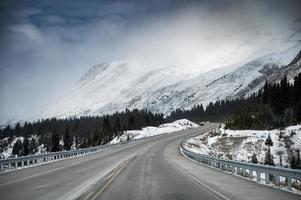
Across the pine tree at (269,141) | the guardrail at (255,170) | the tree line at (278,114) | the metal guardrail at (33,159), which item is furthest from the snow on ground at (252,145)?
the guardrail at (255,170)

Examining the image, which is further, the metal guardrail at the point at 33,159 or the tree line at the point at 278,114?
the tree line at the point at 278,114

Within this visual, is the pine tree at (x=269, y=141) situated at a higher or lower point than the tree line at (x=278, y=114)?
lower

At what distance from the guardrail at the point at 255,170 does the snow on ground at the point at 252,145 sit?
55.9 ft

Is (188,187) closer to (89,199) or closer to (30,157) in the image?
(89,199)

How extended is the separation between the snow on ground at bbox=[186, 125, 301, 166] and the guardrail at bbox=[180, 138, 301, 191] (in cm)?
1705

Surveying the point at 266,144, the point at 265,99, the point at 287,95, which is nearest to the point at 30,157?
the point at 266,144

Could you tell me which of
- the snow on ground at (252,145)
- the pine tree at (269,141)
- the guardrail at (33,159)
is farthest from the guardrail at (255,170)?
the pine tree at (269,141)

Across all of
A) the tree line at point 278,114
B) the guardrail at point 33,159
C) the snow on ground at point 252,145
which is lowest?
the snow on ground at point 252,145

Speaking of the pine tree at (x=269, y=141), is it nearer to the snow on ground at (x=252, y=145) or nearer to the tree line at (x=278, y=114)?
the snow on ground at (x=252, y=145)

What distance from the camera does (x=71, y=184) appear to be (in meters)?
15.7

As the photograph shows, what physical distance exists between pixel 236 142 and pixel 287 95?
1179 inches

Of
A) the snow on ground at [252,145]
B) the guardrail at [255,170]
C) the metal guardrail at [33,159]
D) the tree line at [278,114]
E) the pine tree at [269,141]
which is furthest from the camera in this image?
the tree line at [278,114]

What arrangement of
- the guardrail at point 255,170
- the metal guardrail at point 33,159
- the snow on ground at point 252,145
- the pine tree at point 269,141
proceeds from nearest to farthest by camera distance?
1. the guardrail at point 255,170
2. the metal guardrail at point 33,159
3. the snow on ground at point 252,145
4. the pine tree at point 269,141

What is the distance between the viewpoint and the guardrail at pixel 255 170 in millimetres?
13508
